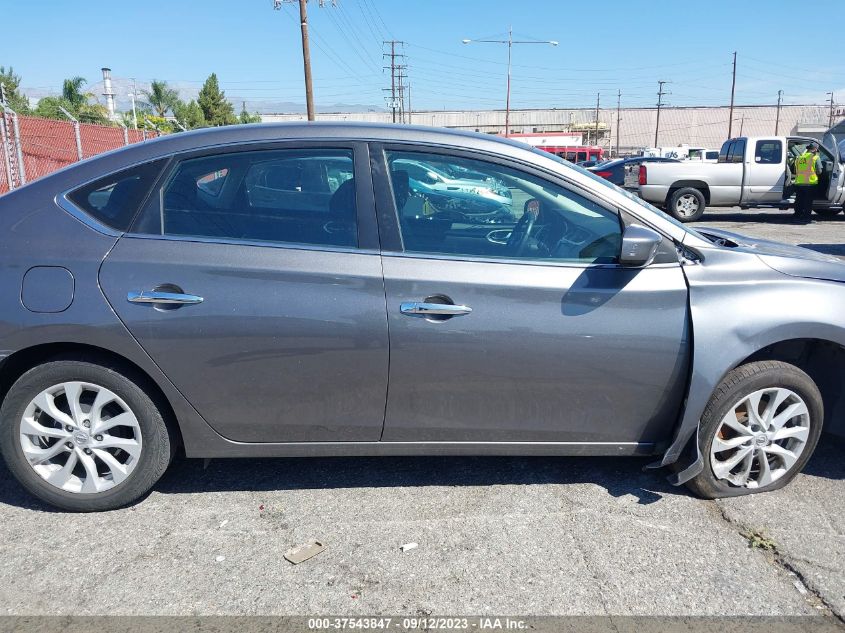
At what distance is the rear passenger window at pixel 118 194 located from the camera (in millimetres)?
3102

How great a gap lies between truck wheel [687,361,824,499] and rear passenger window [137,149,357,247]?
1.88 m

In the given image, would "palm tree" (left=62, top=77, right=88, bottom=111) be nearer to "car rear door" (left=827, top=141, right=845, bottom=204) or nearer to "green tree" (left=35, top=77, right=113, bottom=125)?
"green tree" (left=35, top=77, right=113, bottom=125)

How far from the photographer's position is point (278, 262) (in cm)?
302

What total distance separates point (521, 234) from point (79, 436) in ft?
7.30

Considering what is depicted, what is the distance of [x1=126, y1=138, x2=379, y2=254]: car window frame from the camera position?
10.1 feet

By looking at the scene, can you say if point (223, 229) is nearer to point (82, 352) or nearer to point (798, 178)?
point (82, 352)

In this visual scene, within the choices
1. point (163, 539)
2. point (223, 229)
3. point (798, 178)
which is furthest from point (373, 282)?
point (798, 178)

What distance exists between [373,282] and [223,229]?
0.74m

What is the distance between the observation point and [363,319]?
2.96 metres

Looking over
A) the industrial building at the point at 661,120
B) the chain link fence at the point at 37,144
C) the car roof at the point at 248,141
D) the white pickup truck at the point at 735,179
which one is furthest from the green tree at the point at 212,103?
the car roof at the point at 248,141

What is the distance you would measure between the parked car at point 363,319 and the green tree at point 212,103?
63.2 metres

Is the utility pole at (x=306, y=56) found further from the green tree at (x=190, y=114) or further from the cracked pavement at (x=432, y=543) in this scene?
the green tree at (x=190, y=114)

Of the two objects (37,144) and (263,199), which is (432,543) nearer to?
(263,199)

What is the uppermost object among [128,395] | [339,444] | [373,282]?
[373,282]
